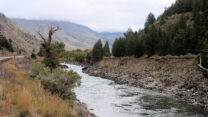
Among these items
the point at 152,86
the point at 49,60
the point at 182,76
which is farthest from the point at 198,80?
the point at 49,60

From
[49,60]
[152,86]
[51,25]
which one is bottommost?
[152,86]

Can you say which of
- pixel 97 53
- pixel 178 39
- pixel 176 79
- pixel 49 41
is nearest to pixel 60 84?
pixel 49 41

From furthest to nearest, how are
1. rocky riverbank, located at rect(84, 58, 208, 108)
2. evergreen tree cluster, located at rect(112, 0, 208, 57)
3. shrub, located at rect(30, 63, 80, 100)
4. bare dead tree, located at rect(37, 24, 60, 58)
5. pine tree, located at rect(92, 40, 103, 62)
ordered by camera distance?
pine tree, located at rect(92, 40, 103, 62) < evergreen tree cluster, located at rect(112, 0, 208, 57) < rocky riverbank, located at rect(84, 58, 208, 108) < bare dead tree, located at rect(37, 24, 60, 58) < shrub, located at rect(30, 63, 80, 100)

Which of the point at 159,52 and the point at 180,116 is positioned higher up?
the point at 159,52

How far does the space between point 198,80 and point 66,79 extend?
2601cm

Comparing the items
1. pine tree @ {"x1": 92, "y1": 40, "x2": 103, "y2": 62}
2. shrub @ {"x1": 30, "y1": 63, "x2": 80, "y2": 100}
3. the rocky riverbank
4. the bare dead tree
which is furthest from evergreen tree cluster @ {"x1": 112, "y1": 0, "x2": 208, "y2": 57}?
shrub @ {"x1": 30, "y1": 63, "x2": 80, "y2": 100}

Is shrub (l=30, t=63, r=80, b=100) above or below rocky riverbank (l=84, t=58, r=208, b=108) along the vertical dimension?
above

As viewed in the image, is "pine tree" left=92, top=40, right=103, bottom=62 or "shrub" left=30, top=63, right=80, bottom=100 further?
"pine tree" left=92, top=40, right=103, bottom=62

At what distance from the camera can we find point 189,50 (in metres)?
53.4

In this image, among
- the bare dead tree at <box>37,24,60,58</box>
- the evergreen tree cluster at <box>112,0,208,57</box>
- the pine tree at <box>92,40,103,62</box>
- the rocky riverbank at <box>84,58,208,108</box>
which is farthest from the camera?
the pine tree at <box>92,40,103,62</box>

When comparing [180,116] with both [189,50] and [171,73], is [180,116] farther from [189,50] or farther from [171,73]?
[189,50]

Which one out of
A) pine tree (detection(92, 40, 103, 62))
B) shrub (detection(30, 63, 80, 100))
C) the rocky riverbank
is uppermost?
pine tree (detection(92, 40, 103, 62))

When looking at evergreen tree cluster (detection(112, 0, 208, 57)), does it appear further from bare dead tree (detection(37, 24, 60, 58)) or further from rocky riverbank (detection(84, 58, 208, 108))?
bare dead tree (detection(37, 24, 60, 58))

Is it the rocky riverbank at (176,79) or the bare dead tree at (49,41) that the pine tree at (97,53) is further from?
the bare dead tree at (49,41)
